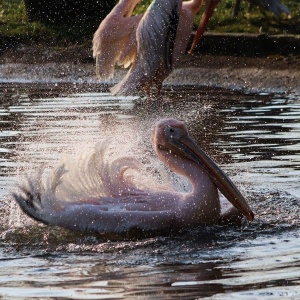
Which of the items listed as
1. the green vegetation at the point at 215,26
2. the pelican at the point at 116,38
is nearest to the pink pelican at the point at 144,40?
the pelican at the point at 116,38

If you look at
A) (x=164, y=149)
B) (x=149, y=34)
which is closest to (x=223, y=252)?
(x=164, y=149)

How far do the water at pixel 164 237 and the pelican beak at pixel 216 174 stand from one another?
0.16 meters

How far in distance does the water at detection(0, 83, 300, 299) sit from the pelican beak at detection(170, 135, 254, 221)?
16 cm

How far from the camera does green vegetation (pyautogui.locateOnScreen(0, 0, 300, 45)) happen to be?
1853 centimetres

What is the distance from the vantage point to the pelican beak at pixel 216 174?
8.11 metres

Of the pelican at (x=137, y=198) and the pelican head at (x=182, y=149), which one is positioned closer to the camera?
the pelican at (x=137, y=198)

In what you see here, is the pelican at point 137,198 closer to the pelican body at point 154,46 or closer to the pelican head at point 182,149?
the pelican head at point 182,149

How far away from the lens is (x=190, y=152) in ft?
27.6

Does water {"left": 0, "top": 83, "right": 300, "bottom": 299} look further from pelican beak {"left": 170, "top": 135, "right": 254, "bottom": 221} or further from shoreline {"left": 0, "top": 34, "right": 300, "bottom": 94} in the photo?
shoreline {"left": 0, "top": 34, "right": 300, "bottom": 94}

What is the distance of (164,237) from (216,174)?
0.72 meters

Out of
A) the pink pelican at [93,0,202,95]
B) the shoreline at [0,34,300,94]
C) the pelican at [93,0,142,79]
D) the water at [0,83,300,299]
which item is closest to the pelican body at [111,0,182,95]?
the pink pelican at [93,0,202,95]

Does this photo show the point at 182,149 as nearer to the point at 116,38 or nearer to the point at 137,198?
the point at 137,198

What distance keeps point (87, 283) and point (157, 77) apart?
5365 millimetres

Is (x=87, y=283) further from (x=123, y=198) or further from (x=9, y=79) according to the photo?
(x=9, y=79)
